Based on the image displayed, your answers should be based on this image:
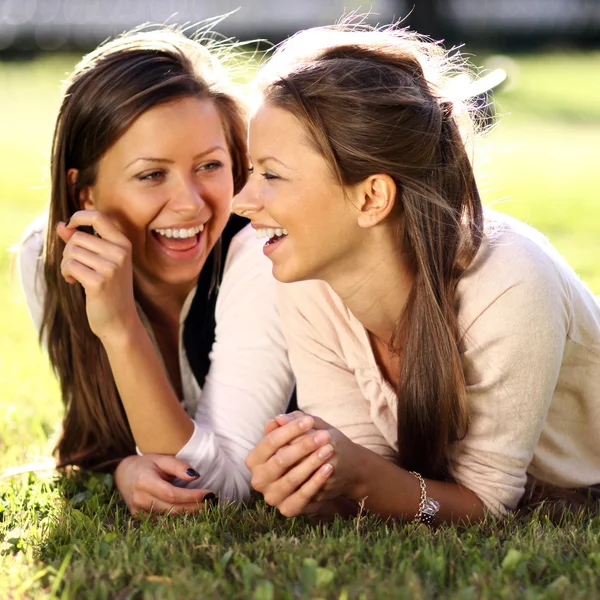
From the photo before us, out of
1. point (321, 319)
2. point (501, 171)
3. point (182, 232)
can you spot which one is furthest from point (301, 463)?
point (501, 171)

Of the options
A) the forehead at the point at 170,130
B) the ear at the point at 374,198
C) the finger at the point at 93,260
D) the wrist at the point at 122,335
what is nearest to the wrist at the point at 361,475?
the ear at the point at 374,198

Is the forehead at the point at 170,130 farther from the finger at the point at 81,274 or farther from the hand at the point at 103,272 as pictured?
the finger at the point at 81,274

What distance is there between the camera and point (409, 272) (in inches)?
144

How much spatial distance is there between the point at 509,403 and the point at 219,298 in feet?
4.45

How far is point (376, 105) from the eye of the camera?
3.42 metres

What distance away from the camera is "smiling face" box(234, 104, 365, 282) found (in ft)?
11.5

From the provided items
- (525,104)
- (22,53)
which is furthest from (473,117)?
(22,53)

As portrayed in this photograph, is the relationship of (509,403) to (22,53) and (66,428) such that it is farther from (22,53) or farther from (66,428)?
(22,53)

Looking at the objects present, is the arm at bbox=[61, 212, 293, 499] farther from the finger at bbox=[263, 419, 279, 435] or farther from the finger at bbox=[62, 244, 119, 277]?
the finger at bbox=[263, 419, 279, 435]

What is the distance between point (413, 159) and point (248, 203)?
0.57 metres

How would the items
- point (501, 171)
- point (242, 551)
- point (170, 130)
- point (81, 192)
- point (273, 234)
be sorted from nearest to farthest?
1. point (242, 551)
2. point (273, 234)
3. point (170, 130)
4. point (81, 192)
5. point (501, 171)

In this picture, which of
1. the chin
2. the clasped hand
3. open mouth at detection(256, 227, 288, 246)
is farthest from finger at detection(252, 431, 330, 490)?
open mouth at detection(256, 227, 288, 246)

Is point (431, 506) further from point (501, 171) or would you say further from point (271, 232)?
point (501, 171)

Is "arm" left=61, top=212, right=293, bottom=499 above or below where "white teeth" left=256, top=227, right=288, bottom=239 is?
below
